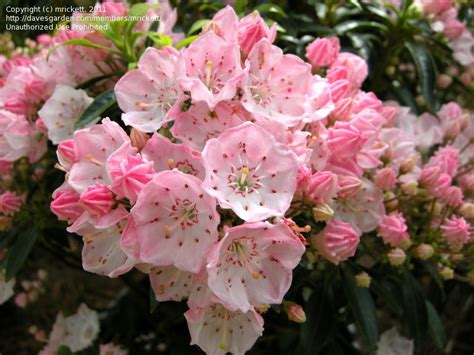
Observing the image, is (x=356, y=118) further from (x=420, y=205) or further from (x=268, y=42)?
(x=420, y=205)

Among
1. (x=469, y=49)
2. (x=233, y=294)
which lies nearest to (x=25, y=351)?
(x=233, y=294)

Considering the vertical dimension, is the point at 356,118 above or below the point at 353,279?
above

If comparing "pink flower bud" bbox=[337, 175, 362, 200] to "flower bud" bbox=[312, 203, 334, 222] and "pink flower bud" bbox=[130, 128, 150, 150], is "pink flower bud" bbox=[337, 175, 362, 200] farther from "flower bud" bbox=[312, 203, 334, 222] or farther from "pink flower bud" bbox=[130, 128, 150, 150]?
"pink flower bud" bbox=[130, 128, 150, 150]

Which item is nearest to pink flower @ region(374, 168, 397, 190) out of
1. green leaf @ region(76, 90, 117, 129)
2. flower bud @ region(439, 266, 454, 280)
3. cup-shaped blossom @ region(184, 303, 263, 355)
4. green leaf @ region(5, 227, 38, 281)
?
flower bud @ region(439, 266, 454, 280)

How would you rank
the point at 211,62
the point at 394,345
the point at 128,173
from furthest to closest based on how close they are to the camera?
1. the point at 394,345
2. the point at 211,62
3. the point at 128,173

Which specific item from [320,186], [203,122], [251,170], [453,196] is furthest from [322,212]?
[453,196]

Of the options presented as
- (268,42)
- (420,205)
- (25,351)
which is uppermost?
(268,42)

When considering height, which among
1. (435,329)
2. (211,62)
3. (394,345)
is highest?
(211,62)

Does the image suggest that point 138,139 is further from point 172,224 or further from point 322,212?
point 322,212
